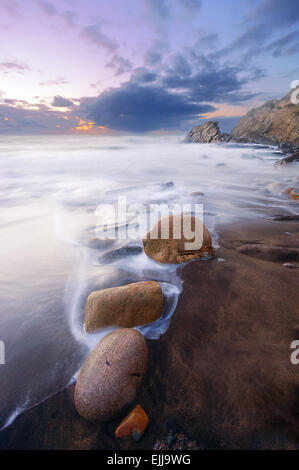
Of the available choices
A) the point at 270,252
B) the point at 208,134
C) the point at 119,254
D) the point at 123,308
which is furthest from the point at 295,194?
the point at 208,134

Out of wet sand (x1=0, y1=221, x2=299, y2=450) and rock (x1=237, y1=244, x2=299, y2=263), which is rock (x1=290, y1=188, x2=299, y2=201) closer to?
rock (x1=237, y1=244, x2=299, y2=263)

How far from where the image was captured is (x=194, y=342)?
2.17m

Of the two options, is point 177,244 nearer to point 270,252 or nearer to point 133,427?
point 270,252

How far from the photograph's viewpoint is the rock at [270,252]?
11.1 feet

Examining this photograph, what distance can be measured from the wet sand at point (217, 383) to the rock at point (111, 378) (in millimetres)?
92

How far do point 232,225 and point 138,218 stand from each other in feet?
8.18

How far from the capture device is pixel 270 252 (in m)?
3.53

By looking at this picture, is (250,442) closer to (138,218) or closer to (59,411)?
(59,411)

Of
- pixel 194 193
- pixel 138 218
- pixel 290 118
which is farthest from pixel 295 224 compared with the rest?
pixel 290 118

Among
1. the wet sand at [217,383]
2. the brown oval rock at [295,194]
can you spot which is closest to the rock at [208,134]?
the brown oval rock at [295,194]

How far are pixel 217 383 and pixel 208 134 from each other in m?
50.5

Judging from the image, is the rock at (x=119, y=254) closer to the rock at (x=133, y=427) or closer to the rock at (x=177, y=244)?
the rock at (x=177, y=244)

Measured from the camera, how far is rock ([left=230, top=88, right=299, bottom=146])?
32.3 meters

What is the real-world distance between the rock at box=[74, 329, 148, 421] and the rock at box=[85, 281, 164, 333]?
367 mm
